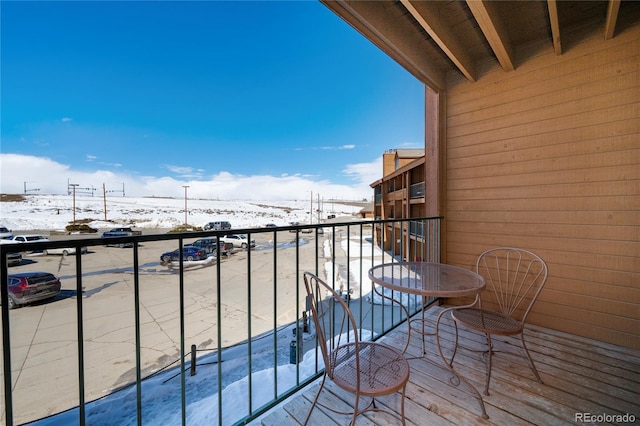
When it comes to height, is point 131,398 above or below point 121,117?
below

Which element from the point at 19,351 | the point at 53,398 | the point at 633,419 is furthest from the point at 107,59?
the point at 633,419

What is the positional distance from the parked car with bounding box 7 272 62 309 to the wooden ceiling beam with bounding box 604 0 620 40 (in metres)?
12.2

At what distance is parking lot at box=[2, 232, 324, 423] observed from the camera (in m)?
4.39

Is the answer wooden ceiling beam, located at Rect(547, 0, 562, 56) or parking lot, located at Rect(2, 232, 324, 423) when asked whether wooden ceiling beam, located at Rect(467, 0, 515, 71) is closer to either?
wooden ceiling beam, located at Rect(547, 0, 562, 56)

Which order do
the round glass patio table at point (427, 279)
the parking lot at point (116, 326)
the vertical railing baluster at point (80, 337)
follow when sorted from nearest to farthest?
the vertical railing baluster at point (80, 337) → the round glass patio table at point (427, 279) → the parking lot at point (116, 326)

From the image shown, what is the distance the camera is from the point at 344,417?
1297 mm

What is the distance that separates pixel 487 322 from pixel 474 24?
2.27m

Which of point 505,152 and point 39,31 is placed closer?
point 505,152

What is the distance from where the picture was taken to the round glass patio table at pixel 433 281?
1383 mm

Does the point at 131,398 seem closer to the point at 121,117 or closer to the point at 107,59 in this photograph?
the point at 107,59

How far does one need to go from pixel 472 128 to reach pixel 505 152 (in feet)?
1.31

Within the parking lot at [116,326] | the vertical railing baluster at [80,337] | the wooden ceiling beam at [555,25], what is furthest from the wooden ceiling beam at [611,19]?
the vertical railing baluster at [80,337]

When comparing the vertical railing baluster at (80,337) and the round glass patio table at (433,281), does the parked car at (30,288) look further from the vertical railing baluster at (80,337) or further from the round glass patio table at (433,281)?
the round glass patio table at (433,281)

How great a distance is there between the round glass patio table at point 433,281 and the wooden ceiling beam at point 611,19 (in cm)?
194
